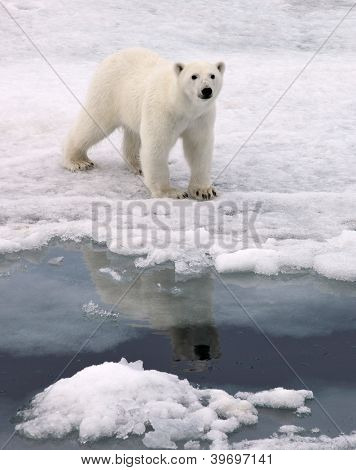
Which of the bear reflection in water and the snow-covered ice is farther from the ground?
the snow-covered ice

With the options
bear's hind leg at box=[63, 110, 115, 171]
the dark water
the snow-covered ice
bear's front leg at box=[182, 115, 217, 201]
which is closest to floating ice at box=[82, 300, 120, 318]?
the dark water

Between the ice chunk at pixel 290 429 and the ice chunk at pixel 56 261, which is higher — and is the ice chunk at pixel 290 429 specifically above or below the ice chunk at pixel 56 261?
above

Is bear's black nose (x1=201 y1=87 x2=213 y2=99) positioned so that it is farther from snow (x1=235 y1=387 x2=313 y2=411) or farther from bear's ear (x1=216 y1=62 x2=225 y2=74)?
snow (x1=235 y1=387 x2=313 y2=411)

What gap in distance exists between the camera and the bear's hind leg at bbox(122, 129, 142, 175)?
711 cm

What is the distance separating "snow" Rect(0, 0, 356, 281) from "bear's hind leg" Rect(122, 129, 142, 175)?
0.10 metres

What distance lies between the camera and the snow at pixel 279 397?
3.50 metres

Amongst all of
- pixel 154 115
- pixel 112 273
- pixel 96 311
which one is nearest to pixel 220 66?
pixel 154 115

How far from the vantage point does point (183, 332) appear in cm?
419

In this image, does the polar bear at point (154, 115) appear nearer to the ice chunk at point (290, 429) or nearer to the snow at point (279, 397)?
the snow at point (279, 397)

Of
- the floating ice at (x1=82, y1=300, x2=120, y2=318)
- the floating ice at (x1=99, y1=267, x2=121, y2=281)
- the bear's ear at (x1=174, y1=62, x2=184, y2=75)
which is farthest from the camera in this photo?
the bear's ear at (x1=174, y1=62, x2=184, y2=75)

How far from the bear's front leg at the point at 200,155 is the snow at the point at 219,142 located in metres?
0.18

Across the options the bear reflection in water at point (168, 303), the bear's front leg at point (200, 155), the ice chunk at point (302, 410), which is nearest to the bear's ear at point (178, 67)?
the bear's front leg at point (200, 155)

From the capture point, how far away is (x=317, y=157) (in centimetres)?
730
